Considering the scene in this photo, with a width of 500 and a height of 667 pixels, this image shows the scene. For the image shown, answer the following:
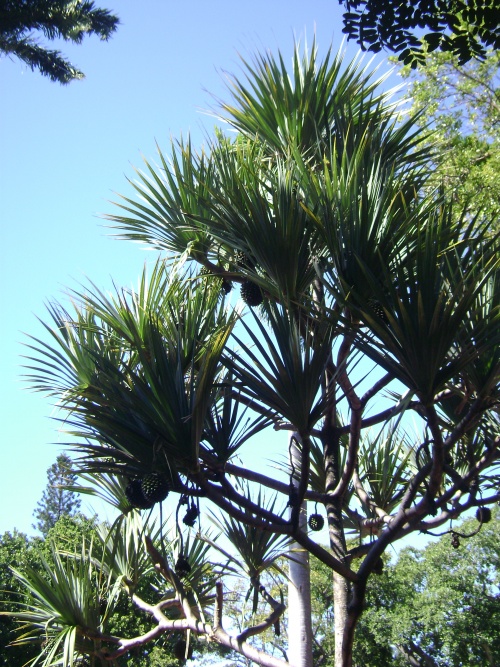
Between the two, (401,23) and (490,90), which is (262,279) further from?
(490,90)

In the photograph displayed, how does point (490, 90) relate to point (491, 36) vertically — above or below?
above

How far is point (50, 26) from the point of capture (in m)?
9.77

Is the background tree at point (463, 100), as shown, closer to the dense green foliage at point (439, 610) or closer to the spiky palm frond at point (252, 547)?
the spiky palm frond at point (252, 547)

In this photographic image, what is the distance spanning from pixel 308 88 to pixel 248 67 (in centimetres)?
35

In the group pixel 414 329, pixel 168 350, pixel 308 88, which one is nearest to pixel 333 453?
pixel 168 350

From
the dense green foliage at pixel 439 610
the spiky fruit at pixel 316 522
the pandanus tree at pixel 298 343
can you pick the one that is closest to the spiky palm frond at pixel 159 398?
the pandanus tree at pixel 298 343

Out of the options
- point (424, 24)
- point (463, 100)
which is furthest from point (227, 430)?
point (463, 100)

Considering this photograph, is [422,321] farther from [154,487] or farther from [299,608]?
[299,608]

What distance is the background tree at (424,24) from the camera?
252 cm

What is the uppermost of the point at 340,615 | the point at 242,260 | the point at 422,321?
the point at 242,260

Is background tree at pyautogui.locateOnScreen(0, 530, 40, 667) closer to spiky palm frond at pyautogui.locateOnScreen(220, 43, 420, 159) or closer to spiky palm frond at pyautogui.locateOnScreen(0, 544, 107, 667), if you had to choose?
spiky palm frond at pyautogui.locateOnScreen(0, 544, 107, 667)

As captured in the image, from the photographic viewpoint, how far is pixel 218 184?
9.74 ft

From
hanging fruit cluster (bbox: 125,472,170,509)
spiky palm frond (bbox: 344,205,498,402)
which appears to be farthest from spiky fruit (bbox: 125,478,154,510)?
spiky palm frond (bbox: 344,205,498,402)

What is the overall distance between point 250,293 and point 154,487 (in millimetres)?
1077
